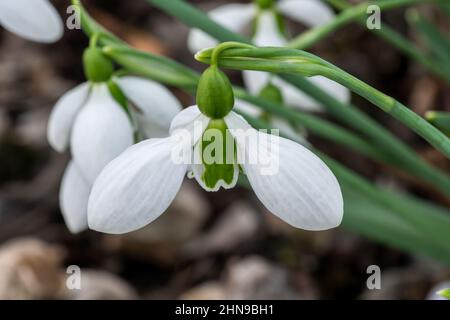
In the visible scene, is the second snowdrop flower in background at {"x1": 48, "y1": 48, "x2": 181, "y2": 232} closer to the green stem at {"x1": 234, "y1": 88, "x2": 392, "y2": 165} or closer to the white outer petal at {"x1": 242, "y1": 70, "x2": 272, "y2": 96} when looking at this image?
the green stem at {"x1": 234, "y1": 88, "x2": 392, "y2": 165}

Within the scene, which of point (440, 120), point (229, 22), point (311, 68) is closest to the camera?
point (311, 68)

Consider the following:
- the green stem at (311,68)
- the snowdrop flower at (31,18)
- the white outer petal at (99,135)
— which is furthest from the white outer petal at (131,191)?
the snowdrop flower at (31,18)

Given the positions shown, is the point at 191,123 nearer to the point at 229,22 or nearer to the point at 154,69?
the point at 154,69

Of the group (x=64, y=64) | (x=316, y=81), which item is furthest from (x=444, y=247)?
(x=64, y=64)

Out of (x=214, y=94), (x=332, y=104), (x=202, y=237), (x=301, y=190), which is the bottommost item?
(x=301, y=190)

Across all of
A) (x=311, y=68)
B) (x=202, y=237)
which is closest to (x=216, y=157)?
(x=311, y=68)

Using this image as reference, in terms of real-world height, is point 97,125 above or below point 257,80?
below

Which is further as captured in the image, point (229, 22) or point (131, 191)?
point (229, 22)

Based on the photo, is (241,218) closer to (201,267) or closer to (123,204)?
(201,267)

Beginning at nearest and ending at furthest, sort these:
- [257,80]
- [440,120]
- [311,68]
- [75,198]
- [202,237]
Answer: [311,68]
[440,120]
[75,198]
[257,80]
[202,237]
